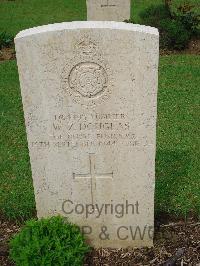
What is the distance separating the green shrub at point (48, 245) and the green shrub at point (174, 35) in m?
6.80

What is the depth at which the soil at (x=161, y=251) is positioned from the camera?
4047mm

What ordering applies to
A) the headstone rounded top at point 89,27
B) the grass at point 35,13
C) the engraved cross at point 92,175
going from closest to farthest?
the headstone rounded top at point 89,27, the engraved cross at point 92,175, the grass at point 35,13

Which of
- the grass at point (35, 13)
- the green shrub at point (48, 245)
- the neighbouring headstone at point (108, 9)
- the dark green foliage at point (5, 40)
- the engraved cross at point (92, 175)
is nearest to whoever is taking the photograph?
the green shrub at point (48, 245)

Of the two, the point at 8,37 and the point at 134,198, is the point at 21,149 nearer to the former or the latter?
the point at 134,198

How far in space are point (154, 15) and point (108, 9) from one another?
107 centimetres

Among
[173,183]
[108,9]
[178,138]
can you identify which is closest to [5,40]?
[108,9]

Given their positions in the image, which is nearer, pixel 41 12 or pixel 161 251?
pixel 161 251

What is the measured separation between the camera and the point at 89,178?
156 inches

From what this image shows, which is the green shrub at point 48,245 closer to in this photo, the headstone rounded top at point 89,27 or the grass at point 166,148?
the grass at point 166,148

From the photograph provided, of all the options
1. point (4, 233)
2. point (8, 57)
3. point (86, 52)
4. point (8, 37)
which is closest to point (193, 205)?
point (4, 233)

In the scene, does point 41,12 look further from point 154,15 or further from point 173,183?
point 173,183

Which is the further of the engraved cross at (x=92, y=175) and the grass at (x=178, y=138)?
the grass at (x=178, y=138)

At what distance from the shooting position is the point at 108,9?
11.2m

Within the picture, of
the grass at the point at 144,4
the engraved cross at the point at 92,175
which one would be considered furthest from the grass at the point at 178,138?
the grass at the point at 144,4
